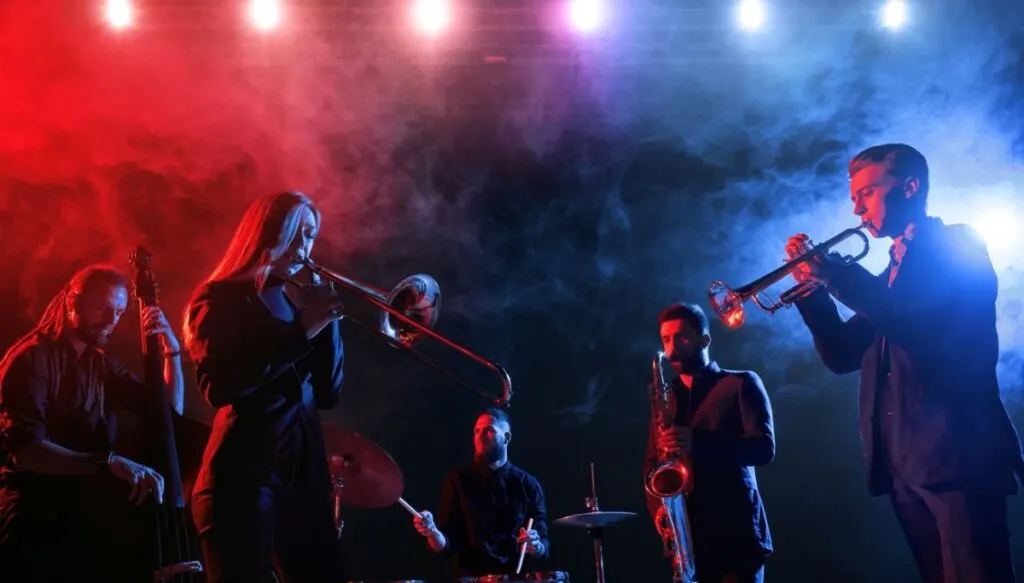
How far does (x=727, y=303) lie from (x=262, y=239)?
261 centimetres

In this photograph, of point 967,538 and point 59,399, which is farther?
point 59,399

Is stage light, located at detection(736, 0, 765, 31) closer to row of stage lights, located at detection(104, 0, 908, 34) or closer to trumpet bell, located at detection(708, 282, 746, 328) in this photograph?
row of stage lights, located at detection(104, 0, 908, 34)

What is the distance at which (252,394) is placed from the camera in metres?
2.57

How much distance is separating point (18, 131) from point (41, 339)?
3.25m

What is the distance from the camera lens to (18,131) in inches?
249

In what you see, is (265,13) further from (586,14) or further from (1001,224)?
(1001,224)

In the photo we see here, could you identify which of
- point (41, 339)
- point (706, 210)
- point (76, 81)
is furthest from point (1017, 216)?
point (76, 81)

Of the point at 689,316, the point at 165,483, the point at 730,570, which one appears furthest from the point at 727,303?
the point at 165,483

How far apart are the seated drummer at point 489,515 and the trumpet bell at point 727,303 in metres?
2.20

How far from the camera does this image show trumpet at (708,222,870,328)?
3.63m

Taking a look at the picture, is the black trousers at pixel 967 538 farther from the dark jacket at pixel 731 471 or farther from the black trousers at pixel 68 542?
the black trousers at pixel 68 542

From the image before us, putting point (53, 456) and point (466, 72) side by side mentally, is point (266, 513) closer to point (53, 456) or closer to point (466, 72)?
point (53, 456)

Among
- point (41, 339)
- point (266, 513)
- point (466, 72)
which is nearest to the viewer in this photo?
point (266, 513)

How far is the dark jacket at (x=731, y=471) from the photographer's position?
3.61 m
